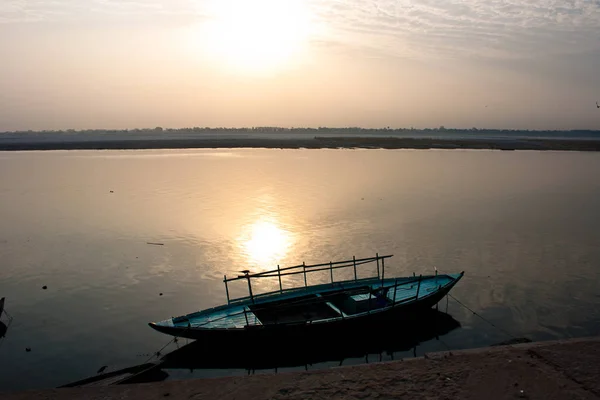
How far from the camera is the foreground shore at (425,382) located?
326 inches

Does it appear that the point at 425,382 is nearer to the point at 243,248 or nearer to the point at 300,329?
the point at 300,329

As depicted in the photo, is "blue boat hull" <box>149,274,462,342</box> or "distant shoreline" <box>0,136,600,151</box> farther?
"distant shoreline" <box>0,136,600,151</box>

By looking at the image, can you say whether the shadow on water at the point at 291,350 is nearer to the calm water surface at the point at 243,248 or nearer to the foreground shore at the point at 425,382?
the calm water surface at the point at 243,248

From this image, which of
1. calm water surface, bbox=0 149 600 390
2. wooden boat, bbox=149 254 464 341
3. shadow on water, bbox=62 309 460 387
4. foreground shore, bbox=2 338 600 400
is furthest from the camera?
calm water surface, bbox=0 149 600 390

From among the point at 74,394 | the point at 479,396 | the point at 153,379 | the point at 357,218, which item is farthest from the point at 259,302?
the point at 357,218

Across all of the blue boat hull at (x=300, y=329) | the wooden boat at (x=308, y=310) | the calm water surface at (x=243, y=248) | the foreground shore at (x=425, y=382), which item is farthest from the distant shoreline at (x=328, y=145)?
the foreground shore at (x=425, y=382)

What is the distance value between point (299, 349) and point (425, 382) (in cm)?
416

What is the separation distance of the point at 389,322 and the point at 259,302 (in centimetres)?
397

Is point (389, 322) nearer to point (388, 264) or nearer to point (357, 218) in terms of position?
point (388, 264)

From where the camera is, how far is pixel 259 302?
13.3m

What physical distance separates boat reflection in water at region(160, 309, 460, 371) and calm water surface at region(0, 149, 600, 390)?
21.9 inches

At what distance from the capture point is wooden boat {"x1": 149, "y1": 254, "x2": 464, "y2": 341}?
11523 mm

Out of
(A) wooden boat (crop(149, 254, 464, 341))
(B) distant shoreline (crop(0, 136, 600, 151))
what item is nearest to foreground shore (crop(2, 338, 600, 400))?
(A) wooden boat (crop(149, 254, 464, 341))

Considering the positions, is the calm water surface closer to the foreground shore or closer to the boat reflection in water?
the boat reflection in water
